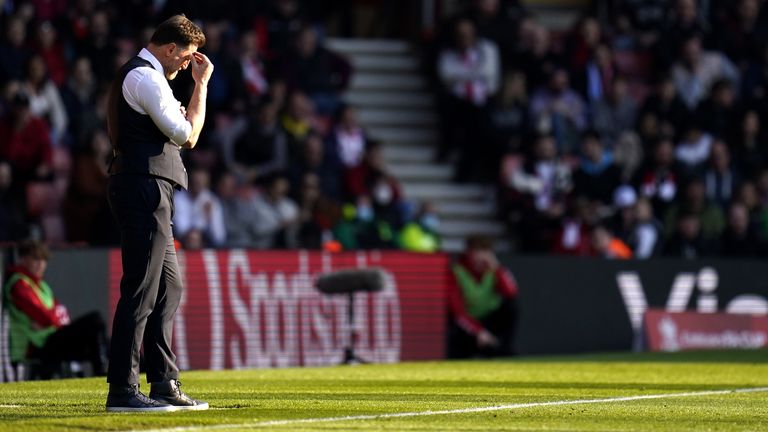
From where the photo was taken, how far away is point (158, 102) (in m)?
8.66

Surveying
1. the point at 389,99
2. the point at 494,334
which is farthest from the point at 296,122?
the point at 494,334

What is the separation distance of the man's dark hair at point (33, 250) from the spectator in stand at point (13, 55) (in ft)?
16.2

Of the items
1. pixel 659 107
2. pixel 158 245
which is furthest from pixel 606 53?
pixel 158 245

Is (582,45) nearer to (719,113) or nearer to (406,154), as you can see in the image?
(719,113)

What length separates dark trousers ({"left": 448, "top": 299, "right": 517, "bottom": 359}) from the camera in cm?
1808

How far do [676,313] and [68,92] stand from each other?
24.2 ft

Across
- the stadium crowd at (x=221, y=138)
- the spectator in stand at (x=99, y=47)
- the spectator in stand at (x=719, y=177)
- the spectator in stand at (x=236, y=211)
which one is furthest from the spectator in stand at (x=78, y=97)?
the spectator in stand at (x=719, y=177)

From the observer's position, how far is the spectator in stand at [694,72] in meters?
23.7

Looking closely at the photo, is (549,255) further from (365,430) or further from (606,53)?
(365,430)

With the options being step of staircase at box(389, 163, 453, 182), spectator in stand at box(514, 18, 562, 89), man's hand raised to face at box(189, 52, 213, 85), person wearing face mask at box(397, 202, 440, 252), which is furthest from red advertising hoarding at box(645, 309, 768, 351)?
man's hand raised to face at box(189, 52, 213, 85)

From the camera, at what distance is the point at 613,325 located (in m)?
19.4

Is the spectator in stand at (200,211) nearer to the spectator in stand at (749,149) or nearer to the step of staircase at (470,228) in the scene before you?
the step of staircase at (470,228)

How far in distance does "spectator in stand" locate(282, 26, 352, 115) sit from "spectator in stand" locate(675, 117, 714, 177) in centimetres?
465

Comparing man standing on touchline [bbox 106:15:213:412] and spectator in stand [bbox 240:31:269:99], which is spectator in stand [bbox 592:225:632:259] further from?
man standing on touchline [bbox 106:15:213:412]
